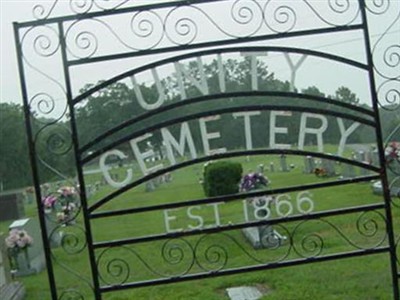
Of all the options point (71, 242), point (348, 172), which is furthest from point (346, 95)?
point (348, 172)

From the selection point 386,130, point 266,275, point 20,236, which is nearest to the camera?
point 266,275

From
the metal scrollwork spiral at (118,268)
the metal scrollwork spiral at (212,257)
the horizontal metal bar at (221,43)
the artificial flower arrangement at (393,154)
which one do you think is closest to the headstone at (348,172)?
the artificial flower arrangement at (393,154)

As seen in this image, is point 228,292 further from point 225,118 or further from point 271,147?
point 271,147

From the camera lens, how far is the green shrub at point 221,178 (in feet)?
39.9

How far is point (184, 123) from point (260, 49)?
1.95 feet

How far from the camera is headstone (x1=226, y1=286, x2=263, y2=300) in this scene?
213 inches

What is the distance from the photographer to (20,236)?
8.49 m

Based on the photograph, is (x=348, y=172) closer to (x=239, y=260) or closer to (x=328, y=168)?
(x=328, y=168)

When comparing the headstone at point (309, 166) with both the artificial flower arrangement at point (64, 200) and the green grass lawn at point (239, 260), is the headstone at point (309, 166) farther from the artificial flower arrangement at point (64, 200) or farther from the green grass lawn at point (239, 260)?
the artificial flower arrangement at point (64, 200)

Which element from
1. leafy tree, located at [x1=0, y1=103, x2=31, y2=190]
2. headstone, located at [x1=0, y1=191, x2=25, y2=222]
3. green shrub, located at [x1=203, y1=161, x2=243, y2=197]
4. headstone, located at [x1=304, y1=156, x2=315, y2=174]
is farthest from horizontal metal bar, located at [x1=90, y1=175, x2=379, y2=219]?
leafy tree, located at [x1=0, y1=103, x2=31, y2=190]

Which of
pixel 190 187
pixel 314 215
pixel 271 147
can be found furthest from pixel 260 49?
pixel 190 187

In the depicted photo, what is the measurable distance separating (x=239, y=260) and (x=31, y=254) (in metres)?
3.38

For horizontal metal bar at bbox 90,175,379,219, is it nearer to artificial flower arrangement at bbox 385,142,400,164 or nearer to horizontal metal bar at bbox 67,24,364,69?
horizontal metal bar at bbox 67,24,364,69

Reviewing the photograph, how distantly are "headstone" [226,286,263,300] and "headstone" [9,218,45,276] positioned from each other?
3868mm
